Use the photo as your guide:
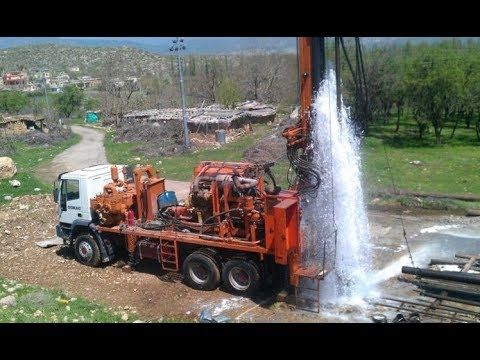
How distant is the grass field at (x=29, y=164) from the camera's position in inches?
887

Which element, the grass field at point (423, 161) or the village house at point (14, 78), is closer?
the grass field at point (423, 161)

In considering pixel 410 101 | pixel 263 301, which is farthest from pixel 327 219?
pixel 410 101

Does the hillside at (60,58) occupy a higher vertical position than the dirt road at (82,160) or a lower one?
higher

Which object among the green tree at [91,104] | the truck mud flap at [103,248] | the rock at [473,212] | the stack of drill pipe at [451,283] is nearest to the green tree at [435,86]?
the rock at [473,212]

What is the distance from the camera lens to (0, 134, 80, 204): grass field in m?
22.5

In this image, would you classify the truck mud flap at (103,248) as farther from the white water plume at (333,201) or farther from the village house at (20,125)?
the village house at (20,125)

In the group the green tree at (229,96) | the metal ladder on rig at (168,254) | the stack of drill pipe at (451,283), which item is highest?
the green tree at (229,96)

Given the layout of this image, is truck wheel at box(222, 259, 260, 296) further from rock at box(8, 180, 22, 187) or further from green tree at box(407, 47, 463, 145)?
green tree at box(407, 47, 463, 145)

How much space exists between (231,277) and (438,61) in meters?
27.9

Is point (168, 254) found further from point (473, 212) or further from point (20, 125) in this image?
point (20, 125)

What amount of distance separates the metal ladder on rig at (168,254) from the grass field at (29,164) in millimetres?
11519

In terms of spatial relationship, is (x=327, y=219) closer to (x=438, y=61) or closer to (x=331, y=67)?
(x=331, y=67)
